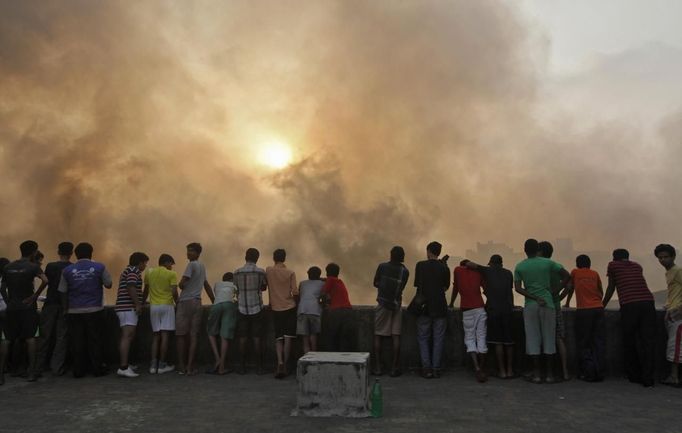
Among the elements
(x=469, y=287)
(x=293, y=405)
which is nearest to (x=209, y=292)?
(x=293, y=405)

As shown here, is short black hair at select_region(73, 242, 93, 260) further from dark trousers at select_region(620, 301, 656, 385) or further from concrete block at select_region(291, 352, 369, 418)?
dark trousers at select_region(620, 301, 656, 385)

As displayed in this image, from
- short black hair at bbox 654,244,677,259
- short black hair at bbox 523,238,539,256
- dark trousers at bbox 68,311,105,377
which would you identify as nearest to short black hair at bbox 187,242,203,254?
dark trousers at bbox 68,311,105,377

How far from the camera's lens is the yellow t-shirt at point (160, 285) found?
8.58m

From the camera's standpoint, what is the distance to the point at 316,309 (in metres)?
8.42

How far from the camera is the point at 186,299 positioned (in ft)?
28.4

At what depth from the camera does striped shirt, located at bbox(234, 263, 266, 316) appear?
27.8 feet

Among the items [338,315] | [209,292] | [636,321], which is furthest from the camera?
[338,315]

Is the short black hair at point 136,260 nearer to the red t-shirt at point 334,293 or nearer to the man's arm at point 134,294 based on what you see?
the man's arm at point 134,294

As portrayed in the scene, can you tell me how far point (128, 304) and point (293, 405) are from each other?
3.84 metres

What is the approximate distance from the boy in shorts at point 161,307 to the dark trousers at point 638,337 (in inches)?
304

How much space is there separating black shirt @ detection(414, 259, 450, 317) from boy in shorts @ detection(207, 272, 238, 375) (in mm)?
3299

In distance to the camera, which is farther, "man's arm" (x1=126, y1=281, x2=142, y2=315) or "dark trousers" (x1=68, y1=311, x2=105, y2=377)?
"man's arm" (x1=126, y1=281, x2=142, y2=315)

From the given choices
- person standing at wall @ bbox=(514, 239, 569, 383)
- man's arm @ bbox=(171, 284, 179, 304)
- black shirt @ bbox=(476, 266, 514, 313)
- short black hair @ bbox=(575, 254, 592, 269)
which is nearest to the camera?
person standing at wall @ bbox=(514, 239, 569, 383)

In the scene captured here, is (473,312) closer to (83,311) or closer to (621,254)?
(621,254)
